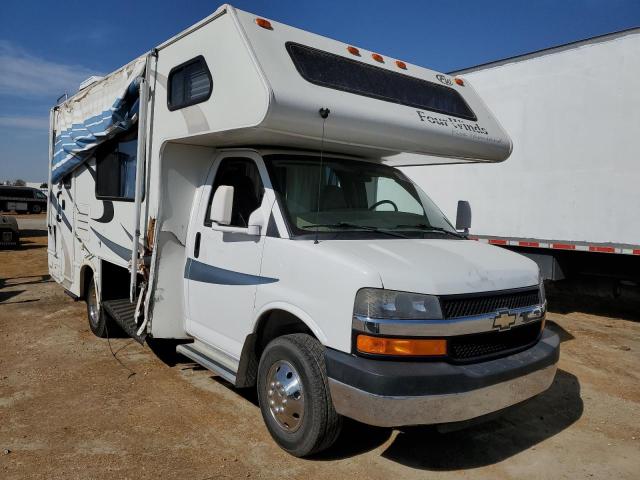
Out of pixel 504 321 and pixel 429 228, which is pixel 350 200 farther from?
pixel 504 321

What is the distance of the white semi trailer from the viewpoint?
23.4ft

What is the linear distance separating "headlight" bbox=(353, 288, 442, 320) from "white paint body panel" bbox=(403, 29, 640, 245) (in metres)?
5.28

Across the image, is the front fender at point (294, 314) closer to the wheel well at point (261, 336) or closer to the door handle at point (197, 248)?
the wheel well at point (261, 336)

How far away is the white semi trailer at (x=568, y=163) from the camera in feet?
23.4

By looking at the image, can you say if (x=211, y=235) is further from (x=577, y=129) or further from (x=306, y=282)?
(x=577, y=129)

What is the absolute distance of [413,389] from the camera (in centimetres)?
303

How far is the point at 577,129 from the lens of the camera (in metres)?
7.62

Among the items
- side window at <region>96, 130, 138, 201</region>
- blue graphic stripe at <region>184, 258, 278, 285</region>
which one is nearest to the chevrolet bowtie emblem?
blue graphic stripe at <region>184, 258, 278, 285</region>

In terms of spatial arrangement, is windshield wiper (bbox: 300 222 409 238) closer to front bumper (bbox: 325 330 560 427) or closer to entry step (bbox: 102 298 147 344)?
front bumper (bbox: 325 330 560 427)

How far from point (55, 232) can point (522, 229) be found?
7.03 m

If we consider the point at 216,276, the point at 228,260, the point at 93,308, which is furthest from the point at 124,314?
the point at 228,260

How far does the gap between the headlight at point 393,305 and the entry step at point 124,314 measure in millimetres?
2649

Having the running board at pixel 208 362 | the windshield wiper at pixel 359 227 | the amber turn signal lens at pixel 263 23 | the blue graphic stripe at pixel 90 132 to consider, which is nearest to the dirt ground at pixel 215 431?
the running board at pixel 208 362

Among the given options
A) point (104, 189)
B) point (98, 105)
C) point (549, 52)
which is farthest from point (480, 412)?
point (549, 52)
